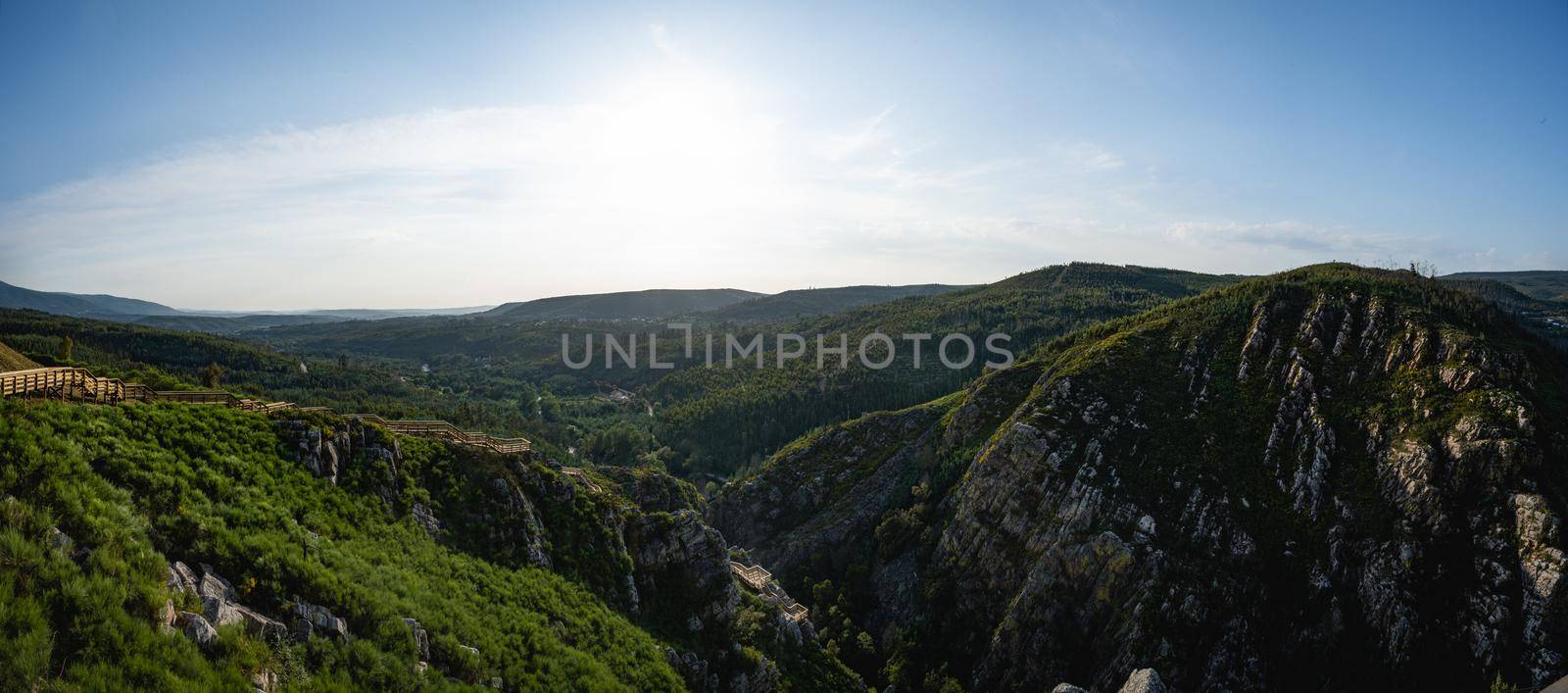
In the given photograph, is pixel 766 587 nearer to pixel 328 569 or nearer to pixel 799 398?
pixel 328 569

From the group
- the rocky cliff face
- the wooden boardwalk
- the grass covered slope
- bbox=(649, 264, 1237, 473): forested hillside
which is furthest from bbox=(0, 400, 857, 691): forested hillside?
bbox=(649, 264, 1237, 473): forested hillside

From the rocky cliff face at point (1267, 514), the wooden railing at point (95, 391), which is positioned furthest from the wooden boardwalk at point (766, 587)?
the wooden railing at point (95, 391)

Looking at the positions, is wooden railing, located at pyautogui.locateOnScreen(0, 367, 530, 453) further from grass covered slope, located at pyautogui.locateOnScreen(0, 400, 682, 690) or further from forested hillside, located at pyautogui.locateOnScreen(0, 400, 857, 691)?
grass covered slope, located at pyautogui.locateOnScreen(0, 400, 682, 690)

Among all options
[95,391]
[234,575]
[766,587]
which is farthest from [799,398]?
[234,575]

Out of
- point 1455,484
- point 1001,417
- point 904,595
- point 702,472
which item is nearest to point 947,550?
point 904,595

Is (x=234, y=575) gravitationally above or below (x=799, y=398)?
above

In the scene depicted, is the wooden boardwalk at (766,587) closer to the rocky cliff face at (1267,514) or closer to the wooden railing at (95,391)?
the rocky cliff face at (1267,514)

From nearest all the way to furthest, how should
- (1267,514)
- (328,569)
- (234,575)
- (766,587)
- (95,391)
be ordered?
(234,575) → (328,569) → (95,391) → (1267,514) → (766,587)
